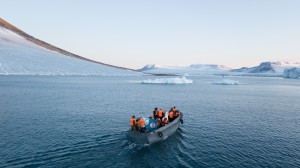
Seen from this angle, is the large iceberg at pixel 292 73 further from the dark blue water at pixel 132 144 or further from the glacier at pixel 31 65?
the dark blue water at pixel 132 144

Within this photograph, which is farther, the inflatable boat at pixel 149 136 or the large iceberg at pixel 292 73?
the large iceberg at pixel 292 73

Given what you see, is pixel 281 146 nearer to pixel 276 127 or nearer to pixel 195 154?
pixel 276 127

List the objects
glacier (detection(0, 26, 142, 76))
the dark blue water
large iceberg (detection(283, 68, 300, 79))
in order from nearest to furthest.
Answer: the dark blue water < glacier (detection(0, 26, 142, 76)) < large iceberg (detection(283, 68, 300, 79))

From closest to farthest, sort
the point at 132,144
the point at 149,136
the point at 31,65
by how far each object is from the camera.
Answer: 1. the point at 149,136
2. the point at 132,144
3. the point at 31,65

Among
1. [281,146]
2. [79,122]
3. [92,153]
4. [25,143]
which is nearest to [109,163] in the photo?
[92,153]

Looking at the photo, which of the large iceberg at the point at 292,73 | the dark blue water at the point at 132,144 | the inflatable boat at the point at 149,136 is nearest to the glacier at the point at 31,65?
the dark blue water at the point at 132,144

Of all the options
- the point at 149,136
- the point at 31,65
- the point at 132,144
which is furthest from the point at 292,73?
the point at 31,65

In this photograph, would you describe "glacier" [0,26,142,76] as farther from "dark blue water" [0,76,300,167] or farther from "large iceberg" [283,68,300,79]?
"large iceberg" [283,68,300,79]

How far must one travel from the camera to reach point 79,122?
1992 centimetres

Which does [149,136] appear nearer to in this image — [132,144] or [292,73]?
[132,144]

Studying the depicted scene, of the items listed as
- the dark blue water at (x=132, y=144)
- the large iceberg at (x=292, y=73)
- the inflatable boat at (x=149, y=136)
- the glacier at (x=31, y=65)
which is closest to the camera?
the dark blue water at (x=132, y=144)

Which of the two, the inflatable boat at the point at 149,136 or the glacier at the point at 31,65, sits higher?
the glacier at the point at 31,65

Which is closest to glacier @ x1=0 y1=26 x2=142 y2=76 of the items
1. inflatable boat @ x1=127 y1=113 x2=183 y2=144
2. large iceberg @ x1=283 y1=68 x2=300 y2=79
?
inflatable boat @ x1=127 y1=113 x2=183 y2=144

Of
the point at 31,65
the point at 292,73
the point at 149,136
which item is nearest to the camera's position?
the point at 149,136
